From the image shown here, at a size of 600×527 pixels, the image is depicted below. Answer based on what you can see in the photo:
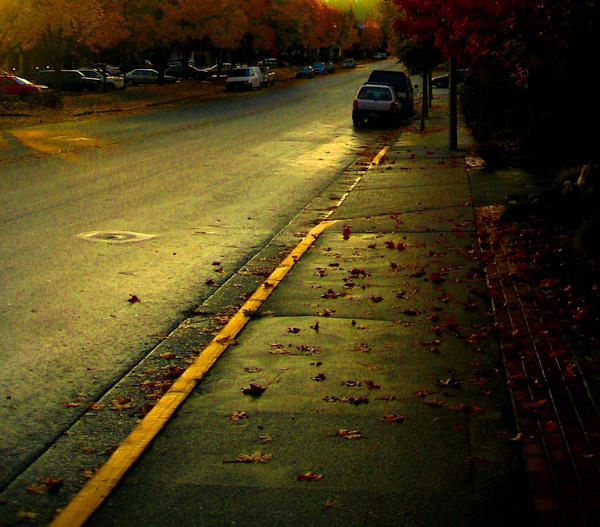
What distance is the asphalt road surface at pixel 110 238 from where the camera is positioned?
716cm

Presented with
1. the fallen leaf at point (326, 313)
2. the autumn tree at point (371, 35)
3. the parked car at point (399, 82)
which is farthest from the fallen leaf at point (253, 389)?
the autumn tree at point (371, 35)

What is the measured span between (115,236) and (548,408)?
25.6 ft

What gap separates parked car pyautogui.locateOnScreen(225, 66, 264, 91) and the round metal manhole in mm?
54159

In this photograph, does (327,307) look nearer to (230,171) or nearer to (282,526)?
(282,526)

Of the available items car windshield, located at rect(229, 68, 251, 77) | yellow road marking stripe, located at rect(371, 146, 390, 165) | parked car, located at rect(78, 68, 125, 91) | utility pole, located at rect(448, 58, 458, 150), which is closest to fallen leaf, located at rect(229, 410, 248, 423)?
yellow road marking stripe, located at rect(371, 146, 390, 165)

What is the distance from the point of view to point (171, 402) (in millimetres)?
6438

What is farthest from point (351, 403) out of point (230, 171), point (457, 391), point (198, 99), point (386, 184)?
point (198, 99)

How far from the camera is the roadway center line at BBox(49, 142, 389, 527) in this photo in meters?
4.88

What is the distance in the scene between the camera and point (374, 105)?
37094mm

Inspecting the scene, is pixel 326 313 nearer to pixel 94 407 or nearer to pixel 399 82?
pixel 94 407

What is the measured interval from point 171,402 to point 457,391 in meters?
1.92

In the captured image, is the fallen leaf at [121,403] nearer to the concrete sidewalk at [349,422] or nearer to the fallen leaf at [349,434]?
the concrete sidewalk at [349,422]

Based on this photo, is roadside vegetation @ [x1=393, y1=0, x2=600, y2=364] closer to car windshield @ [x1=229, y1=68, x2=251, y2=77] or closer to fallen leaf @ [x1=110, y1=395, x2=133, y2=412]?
fallen leaf @ [x1=110, y1=395, x2=133, y2=412]

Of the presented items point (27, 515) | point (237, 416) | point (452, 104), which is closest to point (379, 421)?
point (237, 416)
